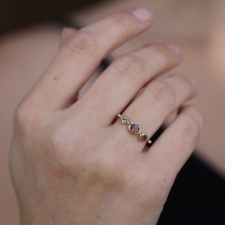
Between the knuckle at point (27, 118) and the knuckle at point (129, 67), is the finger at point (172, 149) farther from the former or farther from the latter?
the knuckle at point (27, 118)

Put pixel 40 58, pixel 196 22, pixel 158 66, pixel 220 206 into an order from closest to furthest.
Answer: pixel 158 66
pixel 220 206
pixel 40 58
pixel 196 22

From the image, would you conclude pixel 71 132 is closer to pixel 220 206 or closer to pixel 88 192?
pixel 88 192

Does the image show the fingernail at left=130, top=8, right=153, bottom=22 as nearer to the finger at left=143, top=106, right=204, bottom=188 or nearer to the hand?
the hand

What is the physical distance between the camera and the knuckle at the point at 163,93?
30.1 inches

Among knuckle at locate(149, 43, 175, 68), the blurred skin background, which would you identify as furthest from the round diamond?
the blurred skin background

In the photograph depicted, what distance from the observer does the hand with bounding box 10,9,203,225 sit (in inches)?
27.5

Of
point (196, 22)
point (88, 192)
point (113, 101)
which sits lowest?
point (88, 192)

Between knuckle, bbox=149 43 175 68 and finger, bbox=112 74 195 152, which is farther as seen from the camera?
knuckle, bbox=149 43 175 68

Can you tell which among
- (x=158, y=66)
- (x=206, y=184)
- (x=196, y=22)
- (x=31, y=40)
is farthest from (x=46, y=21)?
(x=206, y=184)

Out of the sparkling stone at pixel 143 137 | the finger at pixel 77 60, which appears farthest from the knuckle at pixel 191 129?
the finger at pixel 77 60

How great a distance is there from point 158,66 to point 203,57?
2.27 ft

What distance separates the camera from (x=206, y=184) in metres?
1.14

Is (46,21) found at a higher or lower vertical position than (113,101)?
lower

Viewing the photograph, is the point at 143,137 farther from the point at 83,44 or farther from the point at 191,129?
the point at 83,44
